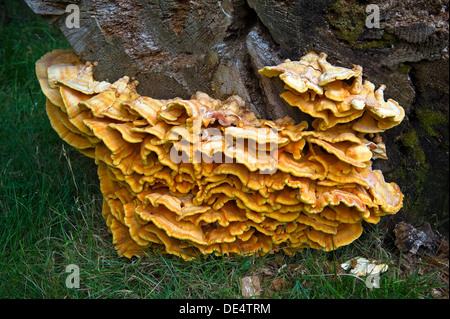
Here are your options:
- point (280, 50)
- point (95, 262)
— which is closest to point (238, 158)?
point (280, 50)

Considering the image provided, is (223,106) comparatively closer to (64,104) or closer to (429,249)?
(64,104)

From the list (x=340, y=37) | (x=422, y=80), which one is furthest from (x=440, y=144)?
(x=340, y=37)

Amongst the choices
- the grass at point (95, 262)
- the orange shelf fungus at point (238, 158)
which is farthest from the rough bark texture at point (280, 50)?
the grass at point (95, 262)

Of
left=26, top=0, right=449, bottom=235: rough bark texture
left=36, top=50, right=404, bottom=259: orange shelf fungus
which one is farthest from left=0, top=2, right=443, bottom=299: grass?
left=26, top=0, right=449, bottom=235: rough bark texture

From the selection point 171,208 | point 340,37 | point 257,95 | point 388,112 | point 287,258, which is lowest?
point 287,258

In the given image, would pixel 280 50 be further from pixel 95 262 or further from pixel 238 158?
pixel 95 262

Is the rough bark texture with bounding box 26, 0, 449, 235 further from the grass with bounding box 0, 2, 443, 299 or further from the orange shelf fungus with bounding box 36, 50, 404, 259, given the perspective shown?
the grass with bounding box 0, 2, 443, 299
